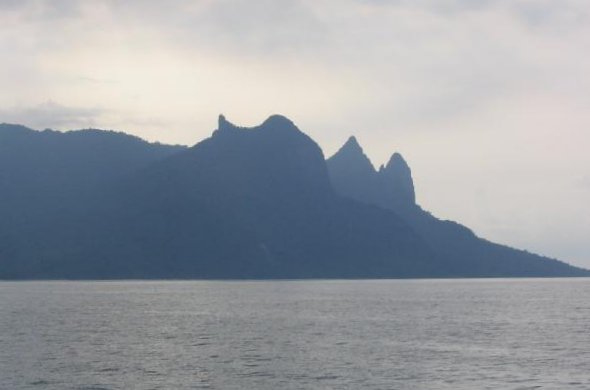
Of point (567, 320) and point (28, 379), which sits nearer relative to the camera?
point (28, 379)

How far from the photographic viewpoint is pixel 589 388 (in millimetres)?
86188

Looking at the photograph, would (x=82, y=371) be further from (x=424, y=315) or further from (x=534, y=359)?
(x=424, y=315)

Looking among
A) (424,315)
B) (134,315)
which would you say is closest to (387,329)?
(424,315)

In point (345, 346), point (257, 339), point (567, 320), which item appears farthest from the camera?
point (567, 320)

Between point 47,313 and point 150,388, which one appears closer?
point 150,388

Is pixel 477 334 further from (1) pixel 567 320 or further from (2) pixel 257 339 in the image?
(1) pixel 567 320

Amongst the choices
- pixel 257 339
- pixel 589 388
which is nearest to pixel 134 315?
pixel 257 339

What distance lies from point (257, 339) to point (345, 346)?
56.1 ft

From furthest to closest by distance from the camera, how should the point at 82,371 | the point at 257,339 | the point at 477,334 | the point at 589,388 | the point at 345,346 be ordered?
1. the point at 477,334
2. the point at 257,339
3. the point at 345,346
4. the point at 82,371
5. the point at 589,388

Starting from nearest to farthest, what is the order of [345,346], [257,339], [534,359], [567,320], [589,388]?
[589,388] → [534,359] → [345,346] → [257,339] → [567,320]

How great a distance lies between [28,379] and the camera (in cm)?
8962

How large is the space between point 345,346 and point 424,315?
2882 inches

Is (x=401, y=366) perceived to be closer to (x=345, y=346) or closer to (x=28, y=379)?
(x=345, y=346)

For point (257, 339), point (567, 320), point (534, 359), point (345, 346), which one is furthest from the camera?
point (567, 320)
